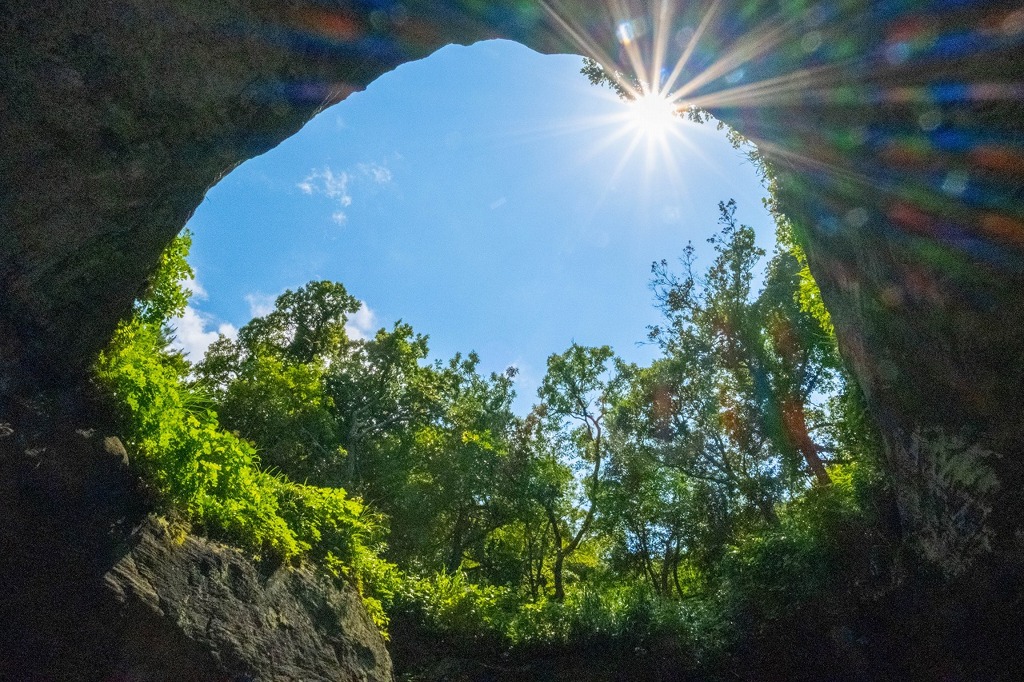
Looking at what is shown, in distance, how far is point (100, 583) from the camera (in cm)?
459

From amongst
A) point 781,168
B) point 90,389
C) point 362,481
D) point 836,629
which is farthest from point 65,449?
point 362,481

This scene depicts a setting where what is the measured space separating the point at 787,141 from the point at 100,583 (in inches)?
395

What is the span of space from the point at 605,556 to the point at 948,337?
70.5 feet

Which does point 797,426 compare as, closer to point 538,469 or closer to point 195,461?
point 538,469

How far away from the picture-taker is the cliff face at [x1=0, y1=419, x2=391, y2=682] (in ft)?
15.4

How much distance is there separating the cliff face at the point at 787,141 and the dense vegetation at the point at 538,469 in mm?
1198

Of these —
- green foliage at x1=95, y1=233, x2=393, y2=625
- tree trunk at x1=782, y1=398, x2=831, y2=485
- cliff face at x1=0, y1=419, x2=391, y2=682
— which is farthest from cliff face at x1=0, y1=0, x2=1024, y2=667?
tree trunk at x1=782, y1=398, x2=831, y2=485

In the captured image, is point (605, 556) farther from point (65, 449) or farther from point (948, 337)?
point (65, 449)

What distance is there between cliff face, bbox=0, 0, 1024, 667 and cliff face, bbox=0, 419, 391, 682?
718 millimetres

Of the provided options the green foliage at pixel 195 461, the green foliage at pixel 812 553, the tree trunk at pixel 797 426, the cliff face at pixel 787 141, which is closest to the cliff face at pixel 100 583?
the green foliage at pixel 195 461

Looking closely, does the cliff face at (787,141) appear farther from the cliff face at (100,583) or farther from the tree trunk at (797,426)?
the tree trunk at (797,426)

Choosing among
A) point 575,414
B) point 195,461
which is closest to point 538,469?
point 575,414

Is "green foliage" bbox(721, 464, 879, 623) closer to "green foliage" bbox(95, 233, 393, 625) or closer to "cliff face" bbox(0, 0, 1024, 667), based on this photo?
"cliff face" bbox(0, 0, 1024, 667)

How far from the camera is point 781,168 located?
9.07 meters
